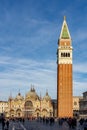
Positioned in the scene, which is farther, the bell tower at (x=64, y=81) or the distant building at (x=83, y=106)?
the distant building at (x=83, y=106)

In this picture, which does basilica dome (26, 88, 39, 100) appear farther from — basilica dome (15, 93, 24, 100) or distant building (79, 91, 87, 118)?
distant building (79, 91, 87, 118)

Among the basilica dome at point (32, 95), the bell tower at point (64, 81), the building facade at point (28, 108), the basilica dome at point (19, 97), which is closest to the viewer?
the bell tower at point (64, 81)

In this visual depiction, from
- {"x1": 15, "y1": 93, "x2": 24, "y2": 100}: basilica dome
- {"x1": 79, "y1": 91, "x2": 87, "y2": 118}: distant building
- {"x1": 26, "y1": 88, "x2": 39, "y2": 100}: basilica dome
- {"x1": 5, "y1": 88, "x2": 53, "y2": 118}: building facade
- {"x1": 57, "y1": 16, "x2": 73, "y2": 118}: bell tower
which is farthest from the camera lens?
{"x1": 15, "y1": 93, "x2": 24, "y2": 100}: basilica dome

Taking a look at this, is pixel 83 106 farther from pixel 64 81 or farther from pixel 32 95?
pixel 64 81

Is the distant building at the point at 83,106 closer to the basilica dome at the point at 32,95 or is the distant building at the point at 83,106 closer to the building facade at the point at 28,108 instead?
the building facade at the point at 28,108

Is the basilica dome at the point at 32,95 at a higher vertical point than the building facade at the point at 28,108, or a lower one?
higher

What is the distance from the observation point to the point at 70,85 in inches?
3447

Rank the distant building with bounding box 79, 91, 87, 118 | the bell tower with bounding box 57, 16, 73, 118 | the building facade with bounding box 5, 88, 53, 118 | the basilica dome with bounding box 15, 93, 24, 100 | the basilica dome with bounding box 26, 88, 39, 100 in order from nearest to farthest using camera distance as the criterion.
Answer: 1. the bell tower with bounding box 57, 16, 73, 118
2. the distant building with bounding box 79, 91, 87, 118
3. the building facade with bounding box 5, 88, 53, 118
4. the basilica dome with bounding box 26, 88, 39, 100
5. the basilica dome with bounding box 15, 93, 24, 100

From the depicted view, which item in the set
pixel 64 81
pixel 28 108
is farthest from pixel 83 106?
pixel 64 81

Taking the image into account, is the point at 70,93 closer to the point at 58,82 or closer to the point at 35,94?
the point at 58,82

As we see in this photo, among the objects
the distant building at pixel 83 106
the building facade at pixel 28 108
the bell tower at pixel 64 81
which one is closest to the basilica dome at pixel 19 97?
the building facade at pixel 28 108

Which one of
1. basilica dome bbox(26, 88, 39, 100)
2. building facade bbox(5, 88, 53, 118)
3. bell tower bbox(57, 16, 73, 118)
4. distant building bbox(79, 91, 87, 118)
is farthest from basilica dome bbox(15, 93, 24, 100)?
bell tower bbox(57, 16, 73, 118)

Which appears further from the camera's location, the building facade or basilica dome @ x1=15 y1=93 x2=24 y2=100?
basilica dome @ x1=15 y1=93 x2=24 y2=100

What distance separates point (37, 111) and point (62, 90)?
28790 millimetres
